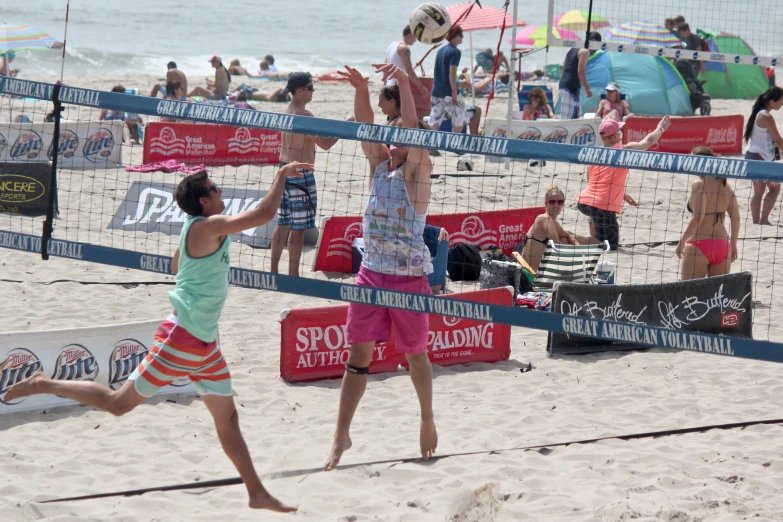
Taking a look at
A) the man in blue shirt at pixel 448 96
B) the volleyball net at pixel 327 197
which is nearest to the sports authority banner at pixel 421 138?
the volleyball net at pixel 327 197

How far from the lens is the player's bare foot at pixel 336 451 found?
4680mm

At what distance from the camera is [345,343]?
6117 millimetres

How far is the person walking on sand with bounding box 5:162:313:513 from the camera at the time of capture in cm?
394

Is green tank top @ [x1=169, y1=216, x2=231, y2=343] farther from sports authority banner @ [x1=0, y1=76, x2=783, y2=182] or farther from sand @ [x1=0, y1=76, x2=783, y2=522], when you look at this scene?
sand @ [x1=0, y1=76, x2=783, y2=522]

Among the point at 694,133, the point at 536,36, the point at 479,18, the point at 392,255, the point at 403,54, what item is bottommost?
the point at 392,255

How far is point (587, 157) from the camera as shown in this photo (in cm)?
414

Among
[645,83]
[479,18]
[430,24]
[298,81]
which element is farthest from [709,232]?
[645,83]

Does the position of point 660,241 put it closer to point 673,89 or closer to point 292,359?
point 292,359

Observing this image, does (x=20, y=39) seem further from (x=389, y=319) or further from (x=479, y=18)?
(x=389, y=319)

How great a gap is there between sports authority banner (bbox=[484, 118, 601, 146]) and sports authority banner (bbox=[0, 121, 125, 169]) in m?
5.16

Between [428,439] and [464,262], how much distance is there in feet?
12.6

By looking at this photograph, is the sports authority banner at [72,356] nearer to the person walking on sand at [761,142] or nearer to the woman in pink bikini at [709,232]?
the woman in pink bikini at [709,232]

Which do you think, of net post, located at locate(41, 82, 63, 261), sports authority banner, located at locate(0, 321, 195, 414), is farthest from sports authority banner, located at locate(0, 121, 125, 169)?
net post, located at locate(41, 82, 63, 261)

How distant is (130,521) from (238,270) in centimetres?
130
